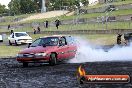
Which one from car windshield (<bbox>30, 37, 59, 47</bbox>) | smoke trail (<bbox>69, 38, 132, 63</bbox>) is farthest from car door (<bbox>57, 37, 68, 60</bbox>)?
smoke trail (<bbox>69, 38, 132, 63</bbox>)

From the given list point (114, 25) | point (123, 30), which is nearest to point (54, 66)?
point (123, 30)

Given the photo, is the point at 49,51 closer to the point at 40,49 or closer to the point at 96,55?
the point at 40,49

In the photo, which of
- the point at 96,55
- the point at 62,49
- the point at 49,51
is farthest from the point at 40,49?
the point at 96,55

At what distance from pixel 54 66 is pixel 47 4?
423ft

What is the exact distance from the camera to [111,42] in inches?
1714

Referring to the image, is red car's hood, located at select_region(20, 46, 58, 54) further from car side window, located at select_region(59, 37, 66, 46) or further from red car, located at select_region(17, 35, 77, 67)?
car side window, located at select_region(59, 37, 66, 46)

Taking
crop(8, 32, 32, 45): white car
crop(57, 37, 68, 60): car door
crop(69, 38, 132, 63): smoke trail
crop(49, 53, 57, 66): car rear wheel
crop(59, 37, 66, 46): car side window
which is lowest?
crop(8, 32, 32, 45): white car

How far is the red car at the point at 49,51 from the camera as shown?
74.1 ft

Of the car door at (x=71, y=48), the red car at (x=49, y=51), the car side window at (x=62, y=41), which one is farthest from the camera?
the car door at (x=71, y=48)

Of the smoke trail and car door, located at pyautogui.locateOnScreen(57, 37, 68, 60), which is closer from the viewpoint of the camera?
car door, located at pyautogui.locateOnScreen(57, 37, 68, 60)

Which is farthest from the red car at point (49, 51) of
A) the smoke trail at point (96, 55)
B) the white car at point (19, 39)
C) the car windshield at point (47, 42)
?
the white car at point (19, 39)

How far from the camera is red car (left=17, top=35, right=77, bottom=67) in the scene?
74.1ft

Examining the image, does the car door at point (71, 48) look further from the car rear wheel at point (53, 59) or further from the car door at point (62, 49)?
the car rear wheel at point (53, 59)

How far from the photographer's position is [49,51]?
2266 centimetres
